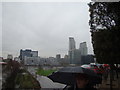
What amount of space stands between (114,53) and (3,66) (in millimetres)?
4495

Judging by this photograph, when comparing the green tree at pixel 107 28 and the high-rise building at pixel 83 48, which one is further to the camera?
the high-rise building at pixel 83 48

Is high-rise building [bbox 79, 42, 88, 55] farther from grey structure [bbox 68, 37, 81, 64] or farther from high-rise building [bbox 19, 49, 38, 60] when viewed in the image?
high-rise building [bbox 19, 49, 38, 60]

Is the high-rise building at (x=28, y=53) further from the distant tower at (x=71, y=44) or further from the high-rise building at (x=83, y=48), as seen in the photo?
the high-rise building at (x=83, y=48)

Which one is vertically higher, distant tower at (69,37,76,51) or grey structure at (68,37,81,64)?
distant tower at (69,37,76,51)

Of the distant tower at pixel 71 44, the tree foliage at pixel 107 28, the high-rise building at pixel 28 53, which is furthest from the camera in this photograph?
the distant tower at pixel 71 44

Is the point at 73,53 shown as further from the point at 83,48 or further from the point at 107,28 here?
the point at 107,28

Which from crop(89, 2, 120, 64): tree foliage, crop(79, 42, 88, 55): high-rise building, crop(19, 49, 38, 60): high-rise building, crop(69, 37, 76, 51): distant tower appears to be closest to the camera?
crop(89, 2, 120, 64): tree foliage

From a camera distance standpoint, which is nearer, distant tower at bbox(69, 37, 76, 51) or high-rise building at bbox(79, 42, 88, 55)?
distant tower at bbox(69, 37, 76, 51)

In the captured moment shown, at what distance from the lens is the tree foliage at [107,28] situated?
21.9 feet

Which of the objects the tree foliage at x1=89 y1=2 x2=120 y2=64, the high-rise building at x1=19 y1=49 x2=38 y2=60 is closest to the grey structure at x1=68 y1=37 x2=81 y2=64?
the high-rise building at x1=19 y1=49 x2=38 y2=60

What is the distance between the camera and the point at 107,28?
7527 millimetres

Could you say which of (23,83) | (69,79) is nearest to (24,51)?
(23,83)

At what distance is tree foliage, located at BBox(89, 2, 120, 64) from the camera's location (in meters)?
6.69

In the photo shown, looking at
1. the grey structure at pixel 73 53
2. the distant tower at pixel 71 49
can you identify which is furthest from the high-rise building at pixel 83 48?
the distant tower at pixel 71 49
